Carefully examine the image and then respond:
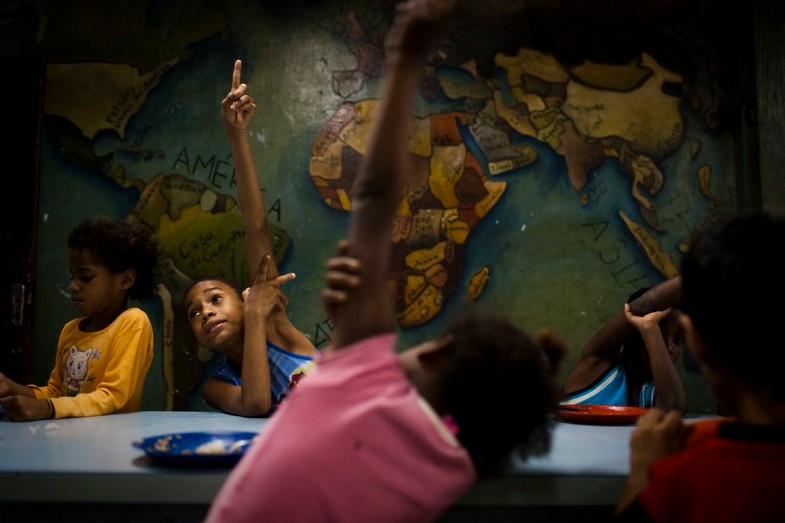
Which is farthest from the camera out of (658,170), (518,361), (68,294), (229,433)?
(658,170)

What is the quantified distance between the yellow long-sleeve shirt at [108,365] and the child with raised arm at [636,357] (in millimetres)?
1435

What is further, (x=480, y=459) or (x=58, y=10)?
(x=58, y=10)

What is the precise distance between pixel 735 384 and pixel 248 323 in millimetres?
1545

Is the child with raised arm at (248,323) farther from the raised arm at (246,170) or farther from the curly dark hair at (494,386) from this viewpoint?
A: the curly dark hair at (494,386)

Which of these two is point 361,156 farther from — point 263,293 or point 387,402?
point 387,402

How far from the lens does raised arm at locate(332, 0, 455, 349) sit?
1089 mm

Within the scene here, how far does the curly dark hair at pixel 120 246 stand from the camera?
257 centimetres

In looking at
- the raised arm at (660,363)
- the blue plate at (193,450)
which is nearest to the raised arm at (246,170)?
the blue plate at (193,450)

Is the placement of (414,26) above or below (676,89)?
below

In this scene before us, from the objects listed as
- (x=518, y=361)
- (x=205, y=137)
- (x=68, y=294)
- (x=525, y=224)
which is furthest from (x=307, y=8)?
(x=518, y=361)

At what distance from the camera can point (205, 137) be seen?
376 cm

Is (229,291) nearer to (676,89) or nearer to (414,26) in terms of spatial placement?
(414,26)

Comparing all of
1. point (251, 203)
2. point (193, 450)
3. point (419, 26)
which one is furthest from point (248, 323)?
point (419, 26)

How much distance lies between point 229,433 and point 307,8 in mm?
2849
